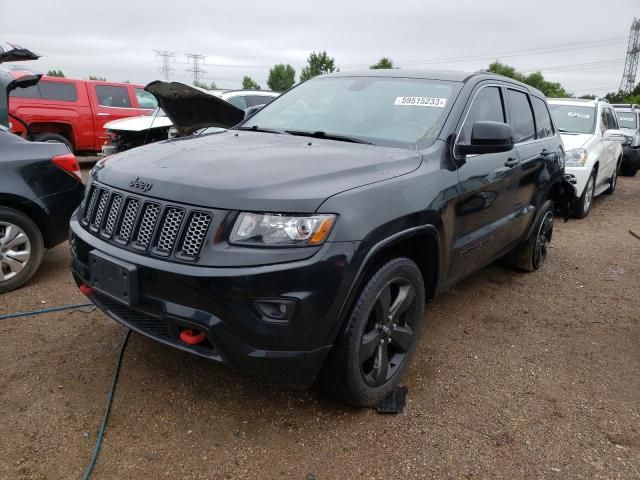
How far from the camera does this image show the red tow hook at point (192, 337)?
2.33m

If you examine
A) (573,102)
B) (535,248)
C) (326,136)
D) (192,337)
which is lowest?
(535,248)

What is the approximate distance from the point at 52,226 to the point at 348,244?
3.01m

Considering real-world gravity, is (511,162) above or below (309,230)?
above

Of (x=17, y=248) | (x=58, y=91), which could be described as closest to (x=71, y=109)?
(x=58, y=91)

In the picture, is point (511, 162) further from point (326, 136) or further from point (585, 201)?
point (585, 201)

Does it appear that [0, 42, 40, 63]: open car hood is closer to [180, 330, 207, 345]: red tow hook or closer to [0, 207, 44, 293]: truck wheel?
[0, 207, 44, 293]: truck wheel

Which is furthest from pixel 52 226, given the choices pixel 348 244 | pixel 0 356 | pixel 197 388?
pixel 348 244

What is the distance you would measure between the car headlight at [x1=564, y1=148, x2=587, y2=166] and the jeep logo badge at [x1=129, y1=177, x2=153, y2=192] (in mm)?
6785

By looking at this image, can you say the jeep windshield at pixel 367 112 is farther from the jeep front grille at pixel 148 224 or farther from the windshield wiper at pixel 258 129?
the jeep front grille at pixel 148 224

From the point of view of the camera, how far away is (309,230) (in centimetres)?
220

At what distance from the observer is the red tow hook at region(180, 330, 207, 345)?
2.33 m

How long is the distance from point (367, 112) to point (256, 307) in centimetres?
173

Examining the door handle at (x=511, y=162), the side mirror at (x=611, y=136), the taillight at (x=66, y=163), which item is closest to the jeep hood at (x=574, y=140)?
the side mirror at (x=611, y=136)

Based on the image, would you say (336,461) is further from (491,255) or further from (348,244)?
(491,255)
